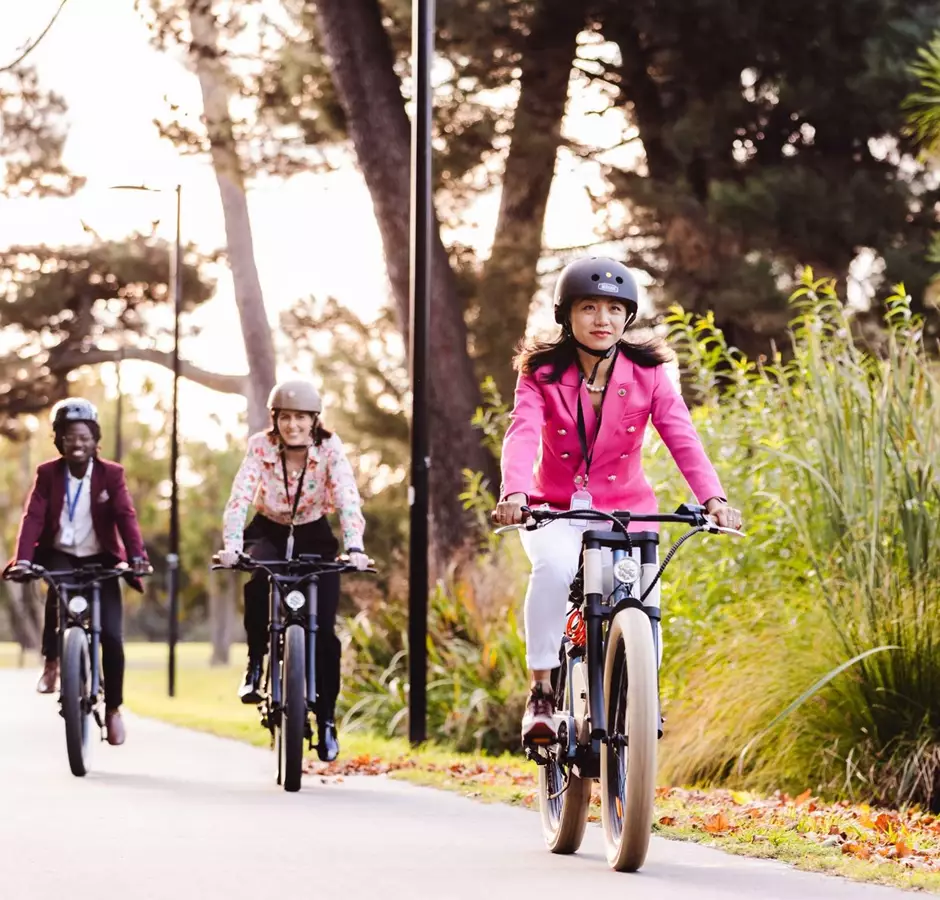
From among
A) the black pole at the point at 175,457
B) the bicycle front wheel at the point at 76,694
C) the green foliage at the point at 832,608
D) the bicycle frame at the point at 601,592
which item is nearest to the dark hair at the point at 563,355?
the bicycle frame at the point at 601,592

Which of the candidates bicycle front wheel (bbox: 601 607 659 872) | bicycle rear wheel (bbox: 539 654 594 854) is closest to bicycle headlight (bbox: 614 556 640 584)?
bicycle front wheel (bbox: 601 607 659 872)

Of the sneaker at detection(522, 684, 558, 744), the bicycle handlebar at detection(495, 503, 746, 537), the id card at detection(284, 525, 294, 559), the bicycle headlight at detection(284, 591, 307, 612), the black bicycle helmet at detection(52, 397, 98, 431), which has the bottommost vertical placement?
the sneaker at detection(522, 684, 558, 744)

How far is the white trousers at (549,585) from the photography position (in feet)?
23.4

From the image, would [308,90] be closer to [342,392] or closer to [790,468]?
[342,392]

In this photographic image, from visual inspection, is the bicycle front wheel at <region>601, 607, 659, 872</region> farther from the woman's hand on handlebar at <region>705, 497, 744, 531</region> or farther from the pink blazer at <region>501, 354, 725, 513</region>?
the pink blazer at <region>501, 354, 725, 513</region>

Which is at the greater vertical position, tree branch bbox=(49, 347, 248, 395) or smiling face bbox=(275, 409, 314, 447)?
tree branch bbox=(49, 347, 248, 395)

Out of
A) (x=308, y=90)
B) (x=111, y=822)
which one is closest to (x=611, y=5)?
(x=308, y=90)

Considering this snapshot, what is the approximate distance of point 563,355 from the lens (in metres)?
7.41

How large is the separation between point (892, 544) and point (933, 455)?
1.69ft

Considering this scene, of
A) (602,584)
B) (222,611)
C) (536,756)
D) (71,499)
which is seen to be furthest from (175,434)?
(222,611)

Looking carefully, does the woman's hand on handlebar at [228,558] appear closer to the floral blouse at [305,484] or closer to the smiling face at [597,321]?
the floral blouse at [305,484]

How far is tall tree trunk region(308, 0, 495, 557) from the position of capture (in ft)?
70.8

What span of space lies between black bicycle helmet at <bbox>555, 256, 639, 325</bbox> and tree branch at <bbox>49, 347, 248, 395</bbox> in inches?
1069

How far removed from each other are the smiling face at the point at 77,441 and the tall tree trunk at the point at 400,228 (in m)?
9.81
